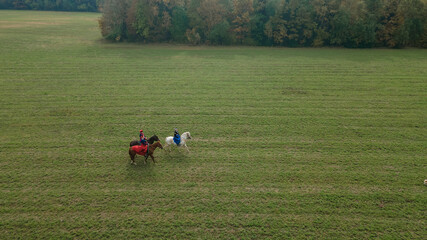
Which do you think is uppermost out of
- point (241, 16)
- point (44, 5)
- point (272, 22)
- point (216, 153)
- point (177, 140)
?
point (44, 5)

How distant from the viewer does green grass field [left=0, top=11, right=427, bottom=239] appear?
7730mm

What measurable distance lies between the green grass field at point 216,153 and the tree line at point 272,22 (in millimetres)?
9572

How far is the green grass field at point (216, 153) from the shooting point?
25.4ft

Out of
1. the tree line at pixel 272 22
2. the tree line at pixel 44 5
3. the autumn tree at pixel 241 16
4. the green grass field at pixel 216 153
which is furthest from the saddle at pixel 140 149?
the tree line at pixel 44 5

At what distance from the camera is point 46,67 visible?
21047 millimetres

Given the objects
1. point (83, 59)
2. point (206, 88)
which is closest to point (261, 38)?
point (206, 88)

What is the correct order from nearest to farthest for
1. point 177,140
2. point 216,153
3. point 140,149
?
1. point 140,149
2. point 177,140
3. point 216,153

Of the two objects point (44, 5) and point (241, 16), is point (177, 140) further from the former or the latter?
point (44, 5)

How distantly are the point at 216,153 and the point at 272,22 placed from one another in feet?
78.4

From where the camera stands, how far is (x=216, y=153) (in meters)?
10.8

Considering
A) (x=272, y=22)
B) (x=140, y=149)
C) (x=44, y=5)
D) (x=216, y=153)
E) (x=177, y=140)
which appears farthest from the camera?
(x=44, y=5)

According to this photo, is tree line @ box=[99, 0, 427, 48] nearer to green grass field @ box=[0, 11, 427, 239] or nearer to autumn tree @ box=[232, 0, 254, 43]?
autumn tree @ box=[232, 0, 254, 43]

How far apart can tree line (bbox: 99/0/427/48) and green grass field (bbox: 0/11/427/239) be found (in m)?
9.57

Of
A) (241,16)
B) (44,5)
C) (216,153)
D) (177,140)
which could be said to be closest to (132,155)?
(177,140)
